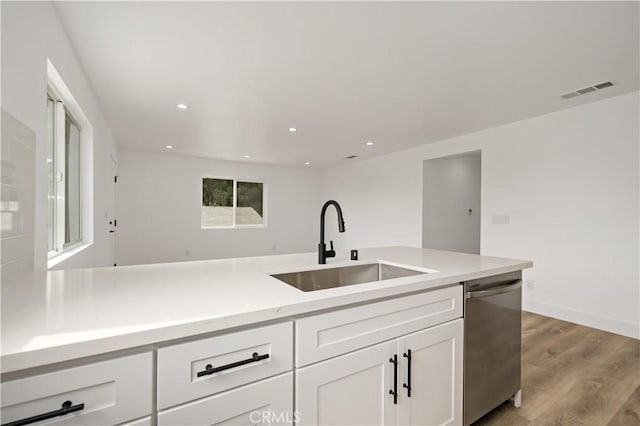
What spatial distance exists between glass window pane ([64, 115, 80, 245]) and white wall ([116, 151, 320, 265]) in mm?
3452

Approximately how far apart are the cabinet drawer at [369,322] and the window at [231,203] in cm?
653

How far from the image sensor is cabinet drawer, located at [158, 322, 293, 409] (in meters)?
0.76

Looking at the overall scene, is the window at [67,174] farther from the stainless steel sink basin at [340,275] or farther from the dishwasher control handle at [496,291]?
the dishwasher control handle at [496,291]

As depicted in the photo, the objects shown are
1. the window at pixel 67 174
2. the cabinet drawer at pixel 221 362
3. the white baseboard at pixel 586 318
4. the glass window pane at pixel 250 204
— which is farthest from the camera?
the glass window pane at pixel 250 204

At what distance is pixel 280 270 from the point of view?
1.49 metres

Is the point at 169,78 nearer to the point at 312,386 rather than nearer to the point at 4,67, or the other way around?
the point at 4,67

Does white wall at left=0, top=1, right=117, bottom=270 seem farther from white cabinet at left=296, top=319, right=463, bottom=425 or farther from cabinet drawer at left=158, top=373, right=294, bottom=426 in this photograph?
white cabinet at left=296, top=319, right=463, bottom=425

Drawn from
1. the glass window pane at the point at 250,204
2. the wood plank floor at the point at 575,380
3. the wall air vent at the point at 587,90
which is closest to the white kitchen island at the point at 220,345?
the wood plank floor at the point at 575,380

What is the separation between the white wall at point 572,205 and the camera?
3.09m

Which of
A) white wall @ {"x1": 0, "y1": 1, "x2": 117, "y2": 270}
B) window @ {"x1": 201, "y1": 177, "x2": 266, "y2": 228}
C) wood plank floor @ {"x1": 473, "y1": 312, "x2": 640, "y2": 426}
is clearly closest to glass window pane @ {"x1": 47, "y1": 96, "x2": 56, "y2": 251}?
white wall @ {"x1": 0, "y1": 1, "x2": 117, "y2": 270}

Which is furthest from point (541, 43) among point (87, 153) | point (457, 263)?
point (87, 153)

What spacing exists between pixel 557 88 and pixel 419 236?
3.15 m

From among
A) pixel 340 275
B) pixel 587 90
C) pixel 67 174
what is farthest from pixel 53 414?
pixel 587 90

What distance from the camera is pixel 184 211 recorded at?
6.73m
